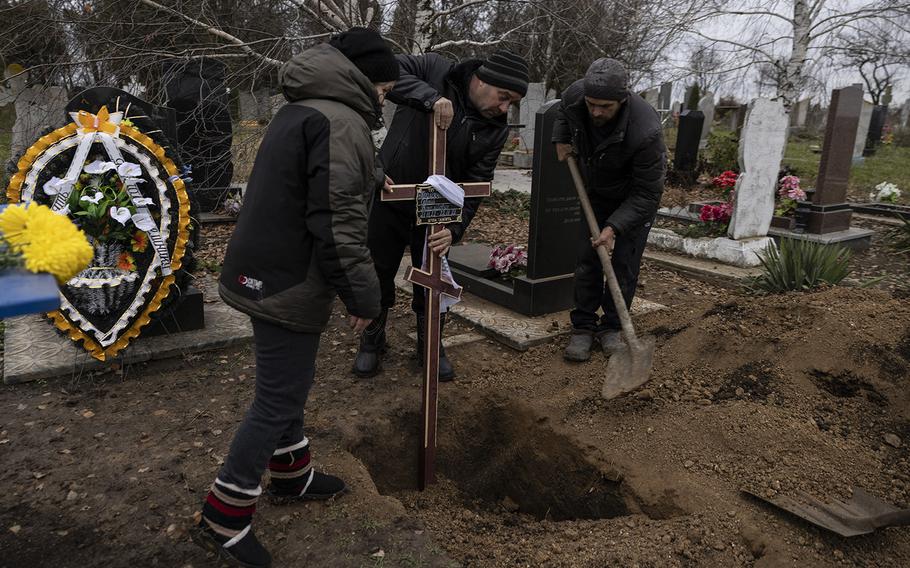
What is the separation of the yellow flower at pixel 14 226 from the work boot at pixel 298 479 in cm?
126

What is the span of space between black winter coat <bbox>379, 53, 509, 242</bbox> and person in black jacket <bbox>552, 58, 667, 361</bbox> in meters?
0.66

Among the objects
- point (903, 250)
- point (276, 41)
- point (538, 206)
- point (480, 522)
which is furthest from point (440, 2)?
point (480, 522)

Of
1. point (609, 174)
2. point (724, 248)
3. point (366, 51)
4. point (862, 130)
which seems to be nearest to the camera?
point (366, 51)

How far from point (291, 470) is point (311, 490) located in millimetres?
146

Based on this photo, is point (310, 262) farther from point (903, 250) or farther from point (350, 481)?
point (903, 250)

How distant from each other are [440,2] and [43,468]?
28.7 feet

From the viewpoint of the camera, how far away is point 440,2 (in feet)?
31.7

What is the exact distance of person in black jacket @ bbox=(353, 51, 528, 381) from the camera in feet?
9.96

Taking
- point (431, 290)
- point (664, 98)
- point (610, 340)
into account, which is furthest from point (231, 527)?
point (664, 98)

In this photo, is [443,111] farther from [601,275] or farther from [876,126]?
[876,126]

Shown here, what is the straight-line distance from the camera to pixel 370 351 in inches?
153

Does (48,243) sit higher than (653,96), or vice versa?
(653,96)

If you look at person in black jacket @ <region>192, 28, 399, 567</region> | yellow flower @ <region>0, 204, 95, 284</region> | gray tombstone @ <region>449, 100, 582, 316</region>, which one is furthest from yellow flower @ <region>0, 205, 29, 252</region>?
gray tombstone @ <region>449, 100, 582, 316</region>

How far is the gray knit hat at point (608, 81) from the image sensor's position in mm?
3363
